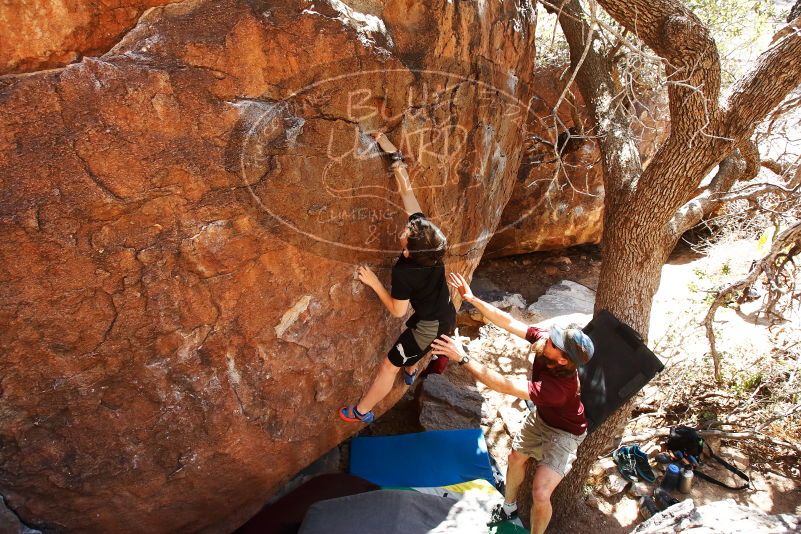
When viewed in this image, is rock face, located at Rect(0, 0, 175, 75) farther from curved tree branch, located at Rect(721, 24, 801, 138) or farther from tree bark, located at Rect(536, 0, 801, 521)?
curved tree branch, located at Rect(721, 24, 801, 138)

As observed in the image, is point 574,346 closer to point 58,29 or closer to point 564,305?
point 58,29

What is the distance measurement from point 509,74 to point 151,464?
3320 millimetres

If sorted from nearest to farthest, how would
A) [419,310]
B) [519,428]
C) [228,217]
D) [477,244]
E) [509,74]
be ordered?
[228,217] → [419,310] → [519,428] → [509,74] → [477,244]

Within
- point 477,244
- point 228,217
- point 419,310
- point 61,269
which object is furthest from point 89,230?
point 477,244

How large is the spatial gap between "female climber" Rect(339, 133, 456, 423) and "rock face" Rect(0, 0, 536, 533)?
0.10 metres

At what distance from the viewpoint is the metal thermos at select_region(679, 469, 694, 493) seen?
4340 millimetres

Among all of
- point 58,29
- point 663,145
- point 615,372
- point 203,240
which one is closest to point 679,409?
point 615,372

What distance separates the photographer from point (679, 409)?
17.0ft

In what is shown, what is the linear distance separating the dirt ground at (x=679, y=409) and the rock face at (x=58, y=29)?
3571 millimetres

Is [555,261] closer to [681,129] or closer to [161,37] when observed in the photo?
[681,129]

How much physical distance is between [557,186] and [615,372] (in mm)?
3215

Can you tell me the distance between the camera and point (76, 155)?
2.21 meters

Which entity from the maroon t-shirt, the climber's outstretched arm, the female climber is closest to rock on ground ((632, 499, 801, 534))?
the maroon t-shirt

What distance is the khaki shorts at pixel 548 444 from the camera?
10.4 feet
